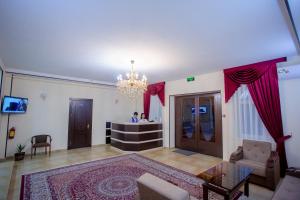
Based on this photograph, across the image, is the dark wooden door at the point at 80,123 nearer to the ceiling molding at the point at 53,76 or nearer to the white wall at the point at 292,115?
the ceiling molding at the point at 53,76

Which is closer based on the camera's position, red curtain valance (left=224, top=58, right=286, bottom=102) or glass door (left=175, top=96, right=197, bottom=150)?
red curtain valance (left=224, top=58, right=286, bottom=102)

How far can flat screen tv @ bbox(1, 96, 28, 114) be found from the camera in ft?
15.3

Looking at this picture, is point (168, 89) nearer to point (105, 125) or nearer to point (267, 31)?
point (105, 125)

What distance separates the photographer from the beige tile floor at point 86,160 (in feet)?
9.93

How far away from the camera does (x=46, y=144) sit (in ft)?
17.2

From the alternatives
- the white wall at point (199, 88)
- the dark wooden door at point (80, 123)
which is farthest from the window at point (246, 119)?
the dark wooden door at point (80, 123)

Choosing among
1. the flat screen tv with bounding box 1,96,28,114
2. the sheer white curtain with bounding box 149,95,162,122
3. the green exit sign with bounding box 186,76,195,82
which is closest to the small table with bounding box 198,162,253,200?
the green exit sign with bounding box 186,76,195,82

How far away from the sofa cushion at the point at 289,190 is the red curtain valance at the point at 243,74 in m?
2.49

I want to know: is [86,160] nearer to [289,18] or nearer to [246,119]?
[246,119]

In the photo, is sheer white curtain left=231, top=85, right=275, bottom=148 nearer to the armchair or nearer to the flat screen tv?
the armchair

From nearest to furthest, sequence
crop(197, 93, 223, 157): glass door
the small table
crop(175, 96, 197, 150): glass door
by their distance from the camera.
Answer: the small table, crop(197, 93, 223, 157): glass door, crop(175, 96, 197, 150): glass door

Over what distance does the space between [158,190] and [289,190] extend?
2269 millimetres

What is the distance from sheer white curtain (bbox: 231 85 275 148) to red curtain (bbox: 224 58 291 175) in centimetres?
21

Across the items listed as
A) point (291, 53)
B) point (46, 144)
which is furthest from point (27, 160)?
point (291, 53)
